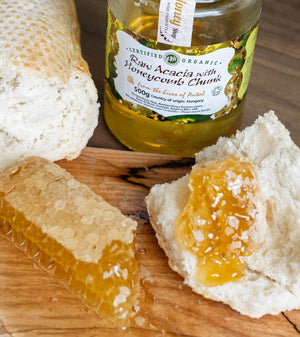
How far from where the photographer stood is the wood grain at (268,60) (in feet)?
6.84

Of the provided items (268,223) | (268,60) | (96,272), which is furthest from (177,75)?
(268,60)

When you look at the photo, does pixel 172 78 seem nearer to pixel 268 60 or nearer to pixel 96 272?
pixel 96 272

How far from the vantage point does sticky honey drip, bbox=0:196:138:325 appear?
133 centimetres

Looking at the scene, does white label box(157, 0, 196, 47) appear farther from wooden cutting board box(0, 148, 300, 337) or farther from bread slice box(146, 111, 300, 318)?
wooden cutting board box(0, 148, 300, 337)

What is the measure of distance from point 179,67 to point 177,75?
3 centimetres

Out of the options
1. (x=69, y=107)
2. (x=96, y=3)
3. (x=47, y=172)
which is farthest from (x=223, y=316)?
(x=96, y=3)

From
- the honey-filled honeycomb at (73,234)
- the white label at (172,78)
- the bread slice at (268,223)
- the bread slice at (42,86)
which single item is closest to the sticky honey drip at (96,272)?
the honey-filled honeycomb at (73,234)

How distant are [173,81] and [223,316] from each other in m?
0.68

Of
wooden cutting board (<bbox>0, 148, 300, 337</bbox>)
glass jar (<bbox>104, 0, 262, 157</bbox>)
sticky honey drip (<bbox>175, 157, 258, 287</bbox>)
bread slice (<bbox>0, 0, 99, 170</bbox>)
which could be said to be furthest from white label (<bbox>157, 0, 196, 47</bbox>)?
wooden cutting board (<bbox>0, 148, 300, 337</bbox>)

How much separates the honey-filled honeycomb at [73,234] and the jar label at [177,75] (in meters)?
0.38

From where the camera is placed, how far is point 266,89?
2.21 metres

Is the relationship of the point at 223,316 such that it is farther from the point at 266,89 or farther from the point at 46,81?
the point at 266,89

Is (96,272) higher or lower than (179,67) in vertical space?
lower

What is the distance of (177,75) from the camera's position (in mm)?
1597
